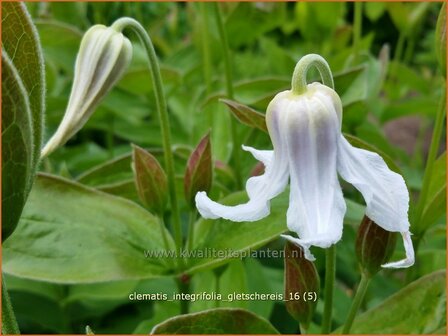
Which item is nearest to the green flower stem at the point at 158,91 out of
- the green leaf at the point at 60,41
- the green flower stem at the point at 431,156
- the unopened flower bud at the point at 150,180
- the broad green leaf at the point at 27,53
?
the unopened flower bud at the point at 150,180

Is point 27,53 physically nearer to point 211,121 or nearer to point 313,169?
point 313,169

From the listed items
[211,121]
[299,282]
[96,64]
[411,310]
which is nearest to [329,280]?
[299,282]

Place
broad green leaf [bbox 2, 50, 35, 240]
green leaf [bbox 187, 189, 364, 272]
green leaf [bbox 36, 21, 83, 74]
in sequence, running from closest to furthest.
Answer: broad green leaf [bbox 2, 50, 35, 240]
green leaf [bbox 187, 189, 364, 272]
green leaf [bbox 36, 21, 83, 74]

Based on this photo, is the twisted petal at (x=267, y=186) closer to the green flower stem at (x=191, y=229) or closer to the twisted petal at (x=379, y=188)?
the twisted petal at (x=379, y=188)

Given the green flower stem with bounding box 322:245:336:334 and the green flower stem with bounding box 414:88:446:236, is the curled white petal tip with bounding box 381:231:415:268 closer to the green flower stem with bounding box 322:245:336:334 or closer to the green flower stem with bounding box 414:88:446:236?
the green flower stem with bounding box 322:245:336:334

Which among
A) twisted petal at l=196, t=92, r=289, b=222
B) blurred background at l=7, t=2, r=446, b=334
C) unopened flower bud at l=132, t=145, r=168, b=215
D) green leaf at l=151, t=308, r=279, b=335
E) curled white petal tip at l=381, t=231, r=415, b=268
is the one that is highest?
twisted petal at l=196, t=92, r=289, b=222

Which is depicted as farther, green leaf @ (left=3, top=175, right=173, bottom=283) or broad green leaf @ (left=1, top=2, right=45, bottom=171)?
green leaf @ (left=3, top=175, right=173, bottom=283)

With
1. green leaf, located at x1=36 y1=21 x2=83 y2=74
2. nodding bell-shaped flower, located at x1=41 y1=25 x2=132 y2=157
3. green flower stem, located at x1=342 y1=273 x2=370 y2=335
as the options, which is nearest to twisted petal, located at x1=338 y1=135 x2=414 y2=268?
green flower stem, located at x1=342 y1=273 x2=370 y2=335
